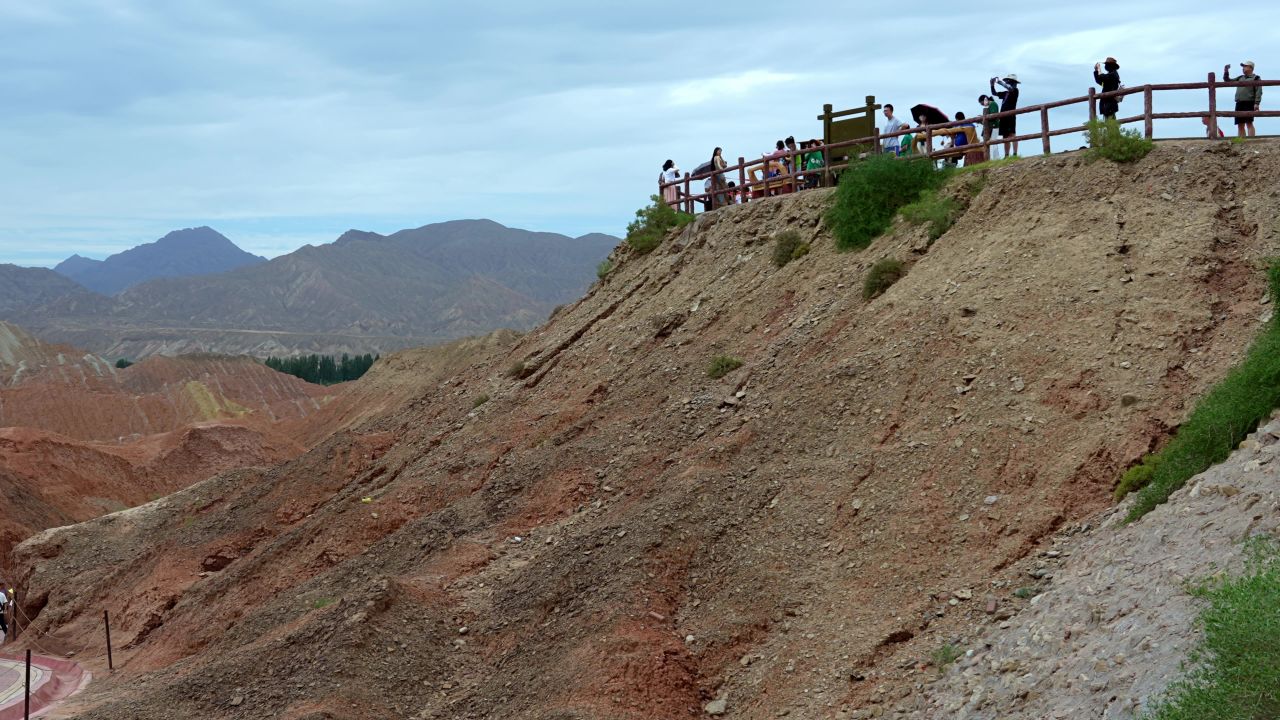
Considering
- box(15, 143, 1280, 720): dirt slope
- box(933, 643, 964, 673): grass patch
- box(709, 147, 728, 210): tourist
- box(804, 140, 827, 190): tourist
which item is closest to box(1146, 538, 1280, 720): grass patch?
box(933, 643, 964, 673): grass patch

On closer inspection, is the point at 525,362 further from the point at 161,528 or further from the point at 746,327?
the point at 161,528

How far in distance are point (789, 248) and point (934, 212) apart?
3799 millimetres

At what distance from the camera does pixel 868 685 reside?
13.0 metres

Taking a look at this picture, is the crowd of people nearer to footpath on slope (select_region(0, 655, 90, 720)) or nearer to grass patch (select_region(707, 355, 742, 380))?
grass patch (select_region(707, 355, 742, 380))

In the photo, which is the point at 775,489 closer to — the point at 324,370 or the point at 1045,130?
the point at 1045,130

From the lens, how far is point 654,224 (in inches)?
1251

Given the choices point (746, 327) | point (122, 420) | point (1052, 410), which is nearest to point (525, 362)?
point (746, 327)

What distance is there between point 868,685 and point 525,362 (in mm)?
16845

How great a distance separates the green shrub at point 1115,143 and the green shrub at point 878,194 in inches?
126

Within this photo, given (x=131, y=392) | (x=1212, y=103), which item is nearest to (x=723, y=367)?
(x=1212, y=103)

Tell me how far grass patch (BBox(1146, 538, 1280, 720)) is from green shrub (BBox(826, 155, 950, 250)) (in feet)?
44.3

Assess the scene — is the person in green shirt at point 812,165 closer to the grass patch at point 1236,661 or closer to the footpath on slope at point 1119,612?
the footpath on slope at point 1119,612

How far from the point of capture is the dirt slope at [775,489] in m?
14.7

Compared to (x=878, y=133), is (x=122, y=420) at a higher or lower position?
lower
